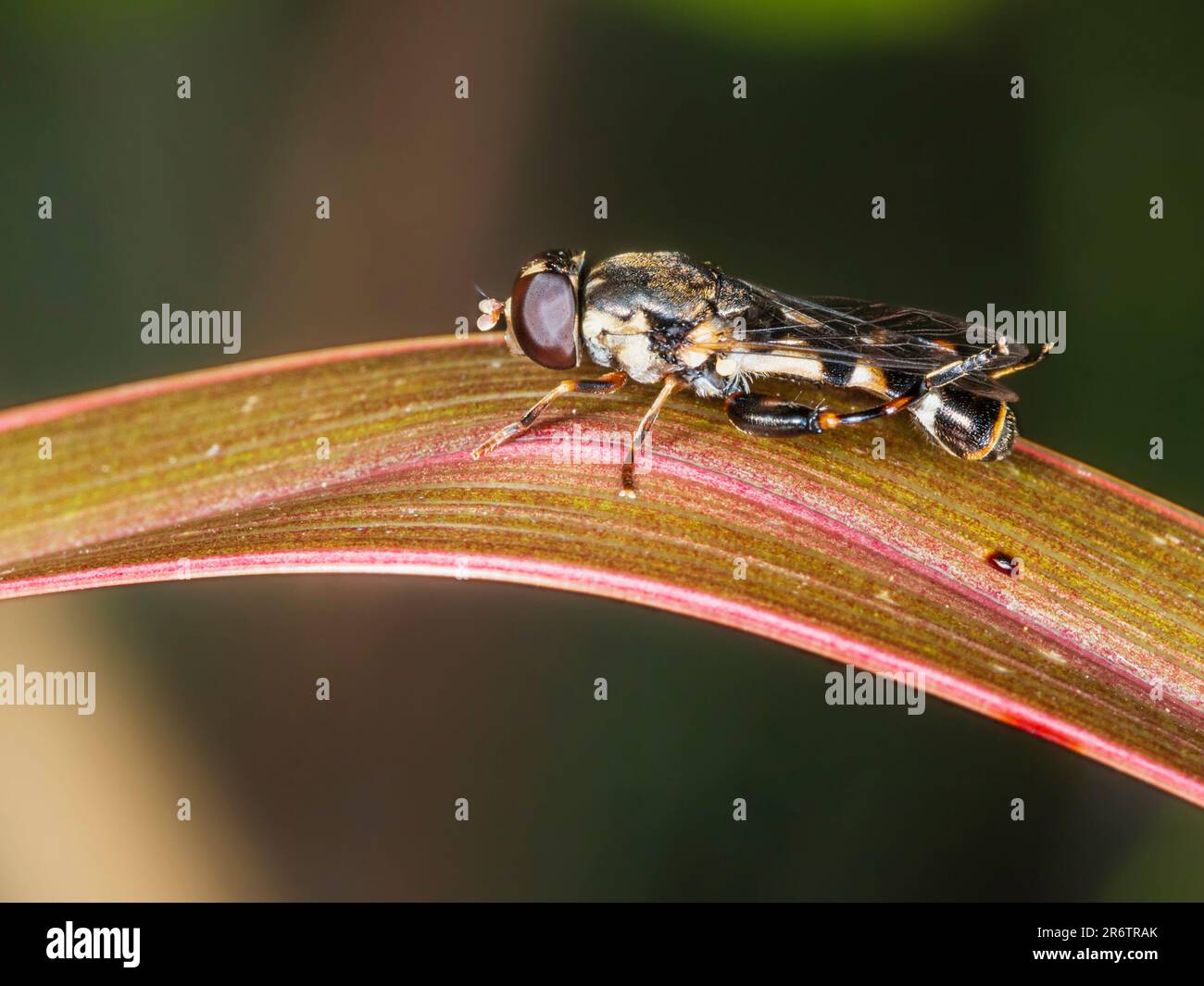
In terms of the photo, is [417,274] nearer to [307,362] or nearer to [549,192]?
[549,192]

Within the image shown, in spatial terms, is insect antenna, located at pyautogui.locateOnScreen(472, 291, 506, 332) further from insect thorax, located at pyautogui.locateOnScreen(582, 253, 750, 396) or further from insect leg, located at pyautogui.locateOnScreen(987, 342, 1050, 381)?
insect leg, located at pyautogui.locateOnScreen(987, 342, 1050, 381)

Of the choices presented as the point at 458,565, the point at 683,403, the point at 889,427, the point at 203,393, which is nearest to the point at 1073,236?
the point at 889,427

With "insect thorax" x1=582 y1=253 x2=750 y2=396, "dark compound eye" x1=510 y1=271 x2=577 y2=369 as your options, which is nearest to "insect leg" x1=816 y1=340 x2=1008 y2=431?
"insect thorax" x1=582 y1=253 x2=750 y2=396

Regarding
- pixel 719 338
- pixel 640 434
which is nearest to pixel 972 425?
pixel 719 338

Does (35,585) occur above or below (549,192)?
below

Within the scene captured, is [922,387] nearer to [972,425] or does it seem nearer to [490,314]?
[972,425]

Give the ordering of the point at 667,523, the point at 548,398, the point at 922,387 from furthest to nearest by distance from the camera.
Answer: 1. the point at 922,387
2. the point at 548,398
3. the point at 667,523

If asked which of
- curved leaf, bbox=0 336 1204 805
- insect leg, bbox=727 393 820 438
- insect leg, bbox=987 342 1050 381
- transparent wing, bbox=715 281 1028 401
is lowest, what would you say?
curved leaf, bbox=0 336 1204 805
